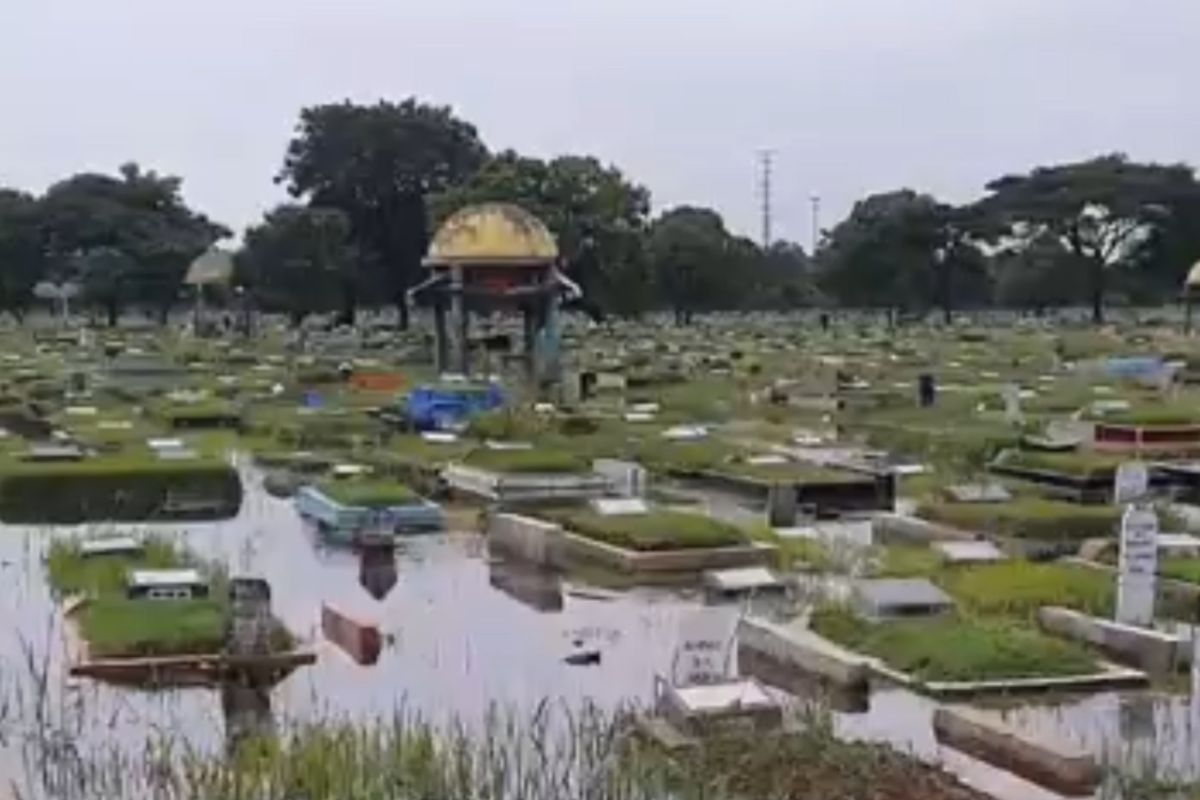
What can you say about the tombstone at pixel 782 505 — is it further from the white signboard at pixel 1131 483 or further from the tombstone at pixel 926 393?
the tombstone at pixel 926 393

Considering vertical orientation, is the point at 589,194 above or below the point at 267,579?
above

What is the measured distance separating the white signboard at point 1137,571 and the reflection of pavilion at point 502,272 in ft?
105

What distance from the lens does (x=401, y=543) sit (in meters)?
24.7

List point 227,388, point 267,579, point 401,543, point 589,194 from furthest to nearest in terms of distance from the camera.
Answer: point 589,194
point 227,388
point 401,543
point 267,579

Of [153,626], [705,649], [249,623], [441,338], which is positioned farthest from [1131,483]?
[441,338]

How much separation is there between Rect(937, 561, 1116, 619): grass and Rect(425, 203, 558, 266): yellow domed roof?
99.0ft

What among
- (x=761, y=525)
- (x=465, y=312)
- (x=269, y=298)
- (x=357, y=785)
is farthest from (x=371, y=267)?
(x=357, y=785)

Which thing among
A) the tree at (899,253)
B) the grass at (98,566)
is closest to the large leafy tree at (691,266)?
the tree at (899,253)

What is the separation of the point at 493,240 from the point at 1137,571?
3392 cm

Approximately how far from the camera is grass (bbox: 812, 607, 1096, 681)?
1619cm

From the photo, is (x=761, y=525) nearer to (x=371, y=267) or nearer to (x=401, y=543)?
(x=401, y=543)

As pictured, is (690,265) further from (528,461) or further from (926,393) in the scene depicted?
(528,461)

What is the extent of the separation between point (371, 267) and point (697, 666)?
2758 inches

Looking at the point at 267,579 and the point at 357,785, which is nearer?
the point at 357,785
